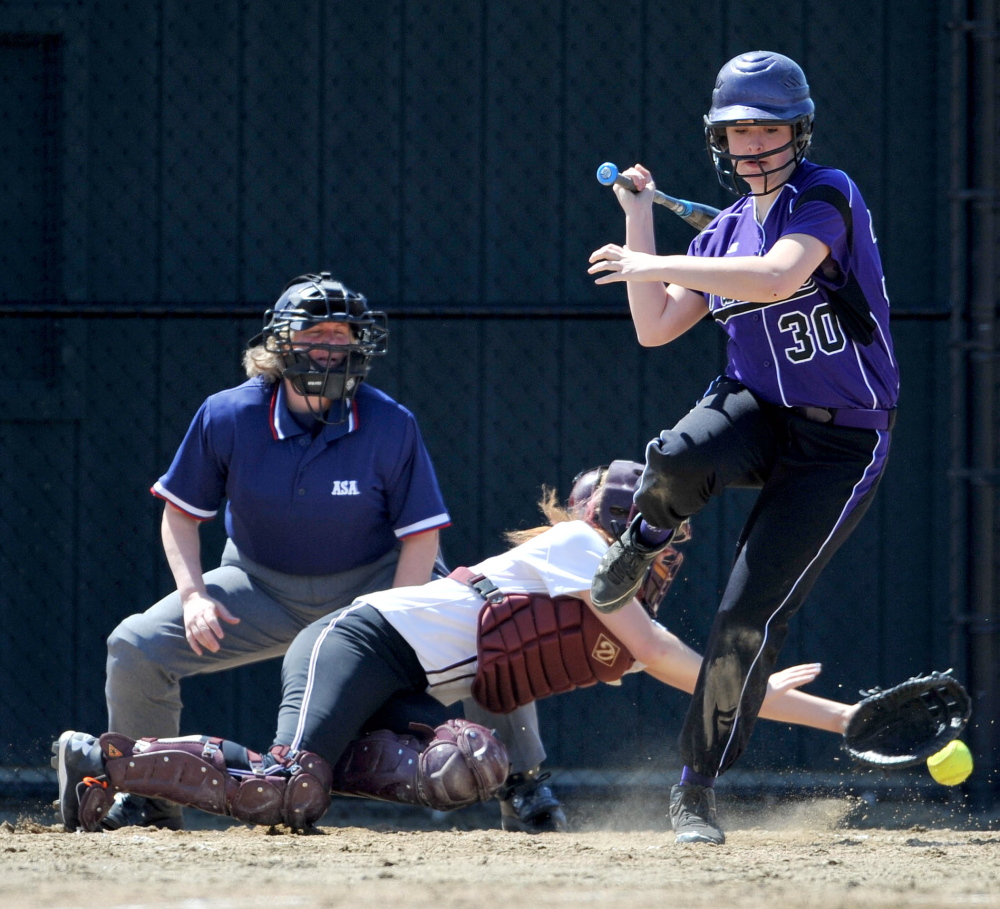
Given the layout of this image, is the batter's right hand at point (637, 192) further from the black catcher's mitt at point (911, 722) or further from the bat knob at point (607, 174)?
the black catcher's mitt at point (911, 722)

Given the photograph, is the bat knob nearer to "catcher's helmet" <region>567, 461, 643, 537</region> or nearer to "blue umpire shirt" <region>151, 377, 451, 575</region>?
"catcher's helmet" <region>567, 461, 643, 537</region>

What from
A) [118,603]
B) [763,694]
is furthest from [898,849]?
[118,603]

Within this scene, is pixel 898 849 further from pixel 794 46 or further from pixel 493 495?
pixel 794 46

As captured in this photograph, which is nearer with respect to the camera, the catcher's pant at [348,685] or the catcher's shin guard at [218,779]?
the catcher's shin guard at [218,779]

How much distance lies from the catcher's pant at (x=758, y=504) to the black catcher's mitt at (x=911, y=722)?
0.57 meters

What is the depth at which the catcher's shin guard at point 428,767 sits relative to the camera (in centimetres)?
370

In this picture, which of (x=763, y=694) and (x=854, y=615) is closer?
(x=763, y=694)

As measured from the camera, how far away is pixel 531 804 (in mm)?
4305

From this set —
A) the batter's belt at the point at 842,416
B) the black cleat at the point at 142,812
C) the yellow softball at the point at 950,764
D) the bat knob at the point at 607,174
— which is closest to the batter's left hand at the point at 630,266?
the bat knob at the point at 607,174

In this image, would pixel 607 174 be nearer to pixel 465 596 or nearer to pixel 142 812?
pixel 465 596

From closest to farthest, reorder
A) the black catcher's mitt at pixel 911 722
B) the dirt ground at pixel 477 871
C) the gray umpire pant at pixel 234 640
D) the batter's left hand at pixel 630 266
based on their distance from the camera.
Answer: the dirt ground at pixel 477 871 → the batter's left hand at pixel 630 266 → the black catcher's mitt at pixel 911 722 → the gray umpire pant at pixel 234 640

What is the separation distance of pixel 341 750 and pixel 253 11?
3400 mm

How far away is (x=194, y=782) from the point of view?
11.7 feet

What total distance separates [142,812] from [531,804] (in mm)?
1193
